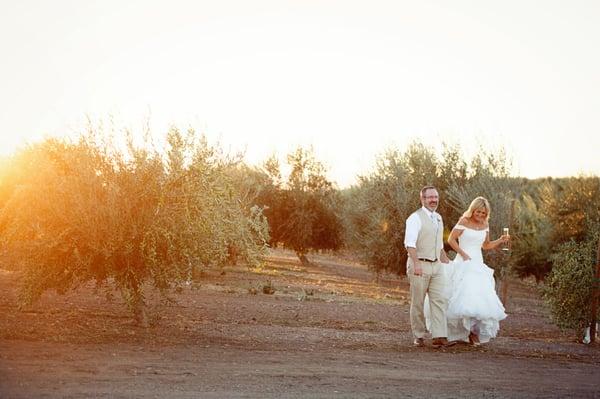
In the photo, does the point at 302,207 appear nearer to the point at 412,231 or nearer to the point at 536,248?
the point at 536,248

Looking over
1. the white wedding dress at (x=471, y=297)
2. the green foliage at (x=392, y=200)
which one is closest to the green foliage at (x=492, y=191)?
the green foliage at (x=392, y=200)

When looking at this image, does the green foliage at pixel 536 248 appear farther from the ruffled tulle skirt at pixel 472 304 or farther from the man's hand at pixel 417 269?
the man's hand at pixel 417 269

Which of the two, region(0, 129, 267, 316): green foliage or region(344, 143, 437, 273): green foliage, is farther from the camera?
region(344, 143, 437, 273): green foliage

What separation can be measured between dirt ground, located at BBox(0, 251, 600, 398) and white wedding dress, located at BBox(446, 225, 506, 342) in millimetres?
326

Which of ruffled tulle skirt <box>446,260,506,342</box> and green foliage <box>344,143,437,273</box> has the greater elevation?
green foliage <box>344,143,437,273</box>

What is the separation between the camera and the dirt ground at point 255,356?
8211mm

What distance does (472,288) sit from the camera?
486 inches

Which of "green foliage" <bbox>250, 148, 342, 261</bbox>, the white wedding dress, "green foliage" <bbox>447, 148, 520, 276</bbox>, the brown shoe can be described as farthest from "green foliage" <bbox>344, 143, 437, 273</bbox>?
the brown shoe

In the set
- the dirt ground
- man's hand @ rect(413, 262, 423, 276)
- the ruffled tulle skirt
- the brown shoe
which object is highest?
man's hand @ rect(413, 262, 423, 276)

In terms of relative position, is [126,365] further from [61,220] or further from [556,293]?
[556,293]

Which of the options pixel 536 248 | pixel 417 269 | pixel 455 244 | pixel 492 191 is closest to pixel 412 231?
pixel 417 269

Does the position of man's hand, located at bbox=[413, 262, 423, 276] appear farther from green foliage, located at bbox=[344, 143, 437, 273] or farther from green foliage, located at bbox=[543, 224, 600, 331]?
green foliage, located at bbox=[344, 143, 437, 273]

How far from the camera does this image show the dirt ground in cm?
821

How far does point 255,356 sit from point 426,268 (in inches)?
128
